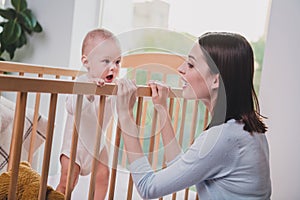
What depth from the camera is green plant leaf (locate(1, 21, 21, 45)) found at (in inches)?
113

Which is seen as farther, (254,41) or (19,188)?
(254,41)

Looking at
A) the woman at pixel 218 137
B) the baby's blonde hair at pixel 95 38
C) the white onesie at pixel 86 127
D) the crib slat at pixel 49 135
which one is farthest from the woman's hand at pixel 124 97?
the baby's blonde hair at pixel 95 38

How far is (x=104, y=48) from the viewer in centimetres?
150

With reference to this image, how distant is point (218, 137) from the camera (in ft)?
4.28

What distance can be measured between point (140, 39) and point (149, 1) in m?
1.66

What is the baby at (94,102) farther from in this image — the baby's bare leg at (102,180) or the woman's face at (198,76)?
the woman's face at (198,76)

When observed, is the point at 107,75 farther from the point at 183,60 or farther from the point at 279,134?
the point at 279,134

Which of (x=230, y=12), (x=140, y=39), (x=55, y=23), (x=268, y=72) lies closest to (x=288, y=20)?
(x=268, y=72)

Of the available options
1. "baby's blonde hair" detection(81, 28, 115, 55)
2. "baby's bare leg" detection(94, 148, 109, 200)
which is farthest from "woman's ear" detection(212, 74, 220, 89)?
"baby's bare leg" detection(94, 148, 109, 200)

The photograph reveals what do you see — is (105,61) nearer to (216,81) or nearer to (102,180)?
(216,81)

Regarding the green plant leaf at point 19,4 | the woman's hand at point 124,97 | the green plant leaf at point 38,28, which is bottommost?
the woman's hand at point 124,97

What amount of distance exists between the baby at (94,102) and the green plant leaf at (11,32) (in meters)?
1.23

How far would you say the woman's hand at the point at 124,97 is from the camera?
1.31m

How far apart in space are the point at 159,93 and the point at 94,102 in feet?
0.89
